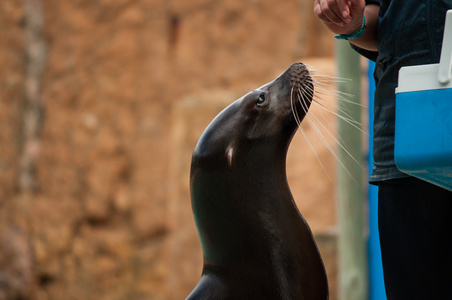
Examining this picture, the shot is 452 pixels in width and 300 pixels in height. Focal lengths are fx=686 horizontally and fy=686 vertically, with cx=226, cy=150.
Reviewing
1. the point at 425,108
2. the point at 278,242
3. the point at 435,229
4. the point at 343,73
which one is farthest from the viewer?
the point at 343,73

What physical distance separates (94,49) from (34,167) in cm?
188

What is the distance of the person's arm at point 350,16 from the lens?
1397 millimetres

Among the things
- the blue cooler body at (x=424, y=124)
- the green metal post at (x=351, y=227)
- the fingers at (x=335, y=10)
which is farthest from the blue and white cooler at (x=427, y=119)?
the green metal post at (x=351, y=227)

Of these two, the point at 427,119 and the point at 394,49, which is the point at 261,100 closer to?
the point at 394,49

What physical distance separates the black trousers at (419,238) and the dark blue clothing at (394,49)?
46 mm

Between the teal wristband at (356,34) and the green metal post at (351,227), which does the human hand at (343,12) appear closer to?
the teal wristband at (356,34)

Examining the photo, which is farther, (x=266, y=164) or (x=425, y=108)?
(x=266, y=164)

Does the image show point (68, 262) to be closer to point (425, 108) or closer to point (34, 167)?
→ point (34, 167)

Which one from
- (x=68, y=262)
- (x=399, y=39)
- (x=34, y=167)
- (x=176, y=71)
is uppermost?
(x=176, y=71)

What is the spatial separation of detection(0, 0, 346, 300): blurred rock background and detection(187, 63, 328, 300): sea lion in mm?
6678

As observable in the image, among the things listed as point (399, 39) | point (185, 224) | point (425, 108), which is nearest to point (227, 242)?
point (399, 39)

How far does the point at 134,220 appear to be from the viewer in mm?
9156

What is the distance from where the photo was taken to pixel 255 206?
184 centimetres

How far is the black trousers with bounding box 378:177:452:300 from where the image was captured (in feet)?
4.36
